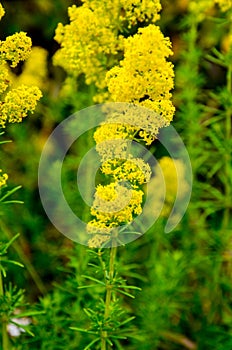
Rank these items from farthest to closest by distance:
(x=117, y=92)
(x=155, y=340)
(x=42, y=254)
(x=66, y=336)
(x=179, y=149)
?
1. (x=42, y=254)
2. (x=179, y=149)
3. (x=155, y=340)
4. (x=66, y=336)
5. (x=117, y=92)

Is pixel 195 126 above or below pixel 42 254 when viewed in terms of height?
above

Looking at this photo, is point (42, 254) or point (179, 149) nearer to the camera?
point (179, 149)

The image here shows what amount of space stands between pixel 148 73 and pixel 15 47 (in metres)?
0.39

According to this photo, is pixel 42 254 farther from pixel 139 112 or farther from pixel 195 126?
pixel 139 112

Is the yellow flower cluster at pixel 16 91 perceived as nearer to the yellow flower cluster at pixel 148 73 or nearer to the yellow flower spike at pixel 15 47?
the yellow flower spike at pixel 15 47

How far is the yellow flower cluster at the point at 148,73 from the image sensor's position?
71.4 inches

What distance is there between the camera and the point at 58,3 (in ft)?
17.7

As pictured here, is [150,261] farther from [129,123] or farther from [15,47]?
[15,47]

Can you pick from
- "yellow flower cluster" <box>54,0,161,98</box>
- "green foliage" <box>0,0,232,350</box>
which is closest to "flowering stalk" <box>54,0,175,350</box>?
"yellow flower cluster" <box>54,0,161,98</box>

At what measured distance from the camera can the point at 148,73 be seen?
6.01 ft

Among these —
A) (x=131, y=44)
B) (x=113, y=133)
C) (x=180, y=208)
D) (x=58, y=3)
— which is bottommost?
(x=113, y=133)

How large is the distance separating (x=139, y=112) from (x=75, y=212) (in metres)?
1.58

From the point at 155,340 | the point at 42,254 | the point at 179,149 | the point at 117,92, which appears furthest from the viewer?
the point at 42,254

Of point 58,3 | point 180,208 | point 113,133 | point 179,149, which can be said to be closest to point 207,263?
point 180,208
